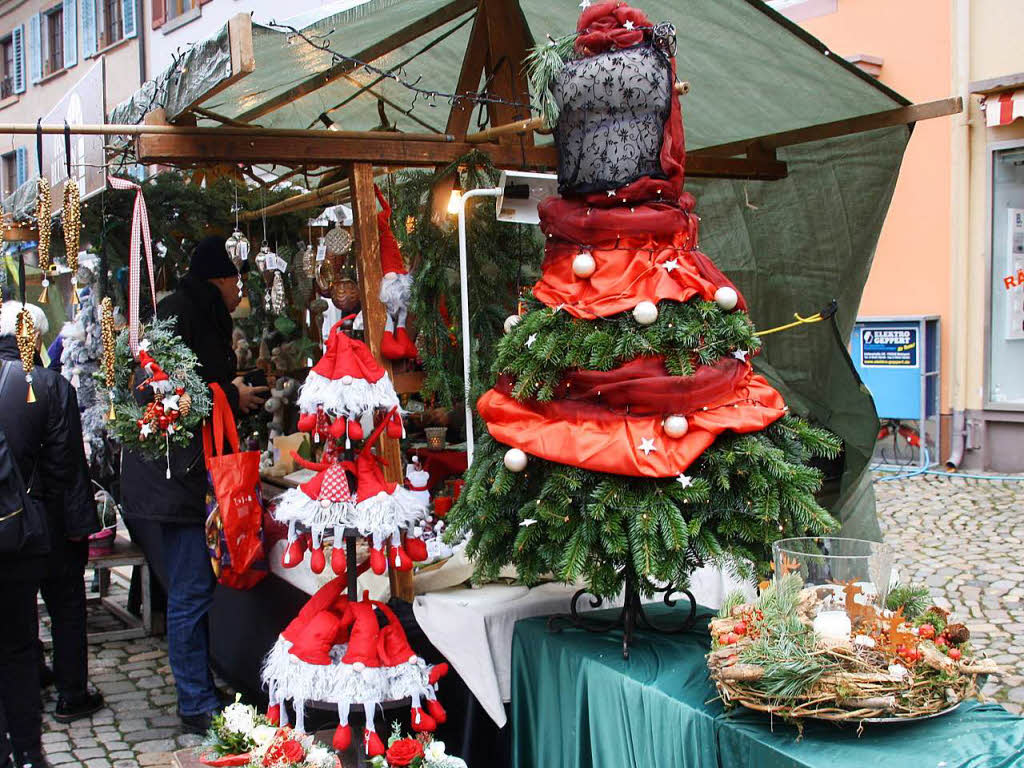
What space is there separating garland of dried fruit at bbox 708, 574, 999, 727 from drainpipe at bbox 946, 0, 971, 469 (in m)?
7.49

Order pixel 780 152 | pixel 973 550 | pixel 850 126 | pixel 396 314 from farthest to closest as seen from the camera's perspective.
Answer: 1. pixel 973 550
2. pixel 780 152
3. pixel 850 126
4. pixel 396 314

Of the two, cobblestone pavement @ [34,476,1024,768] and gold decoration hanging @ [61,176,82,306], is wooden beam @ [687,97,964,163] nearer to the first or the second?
cobblestone pavement @ [34,476,1024,768]

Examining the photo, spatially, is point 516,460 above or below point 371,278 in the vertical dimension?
below

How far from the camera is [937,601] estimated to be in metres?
2.47

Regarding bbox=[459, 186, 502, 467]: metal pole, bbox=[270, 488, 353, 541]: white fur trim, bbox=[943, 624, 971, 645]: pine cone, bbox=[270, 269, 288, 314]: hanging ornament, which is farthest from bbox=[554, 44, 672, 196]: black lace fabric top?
bbox=[270, 269, 288, 314]: hanging ornament

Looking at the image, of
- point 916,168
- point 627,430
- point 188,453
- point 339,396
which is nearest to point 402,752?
point 339,396

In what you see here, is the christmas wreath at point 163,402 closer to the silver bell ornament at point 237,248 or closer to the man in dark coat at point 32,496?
the man in dark coat at point 32,496

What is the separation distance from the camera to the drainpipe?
29.5 ft

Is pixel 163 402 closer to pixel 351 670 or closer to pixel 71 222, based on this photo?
pixel 71 222

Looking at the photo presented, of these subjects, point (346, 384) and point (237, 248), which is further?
point (237, 248)

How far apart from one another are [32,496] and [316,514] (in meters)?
1.41

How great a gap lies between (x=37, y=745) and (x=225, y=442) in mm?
1297

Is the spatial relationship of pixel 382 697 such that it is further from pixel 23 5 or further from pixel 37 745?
pixel 23 5

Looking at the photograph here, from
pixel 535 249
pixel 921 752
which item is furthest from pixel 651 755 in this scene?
pixel 535 249
